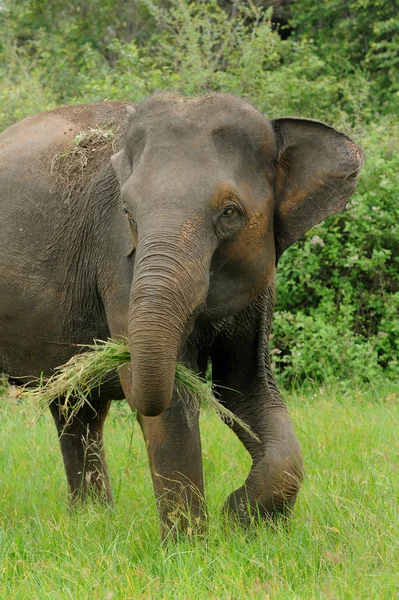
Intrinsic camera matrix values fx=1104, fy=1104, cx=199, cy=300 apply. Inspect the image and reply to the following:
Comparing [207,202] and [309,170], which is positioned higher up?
[207,202]

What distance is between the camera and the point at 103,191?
511 cm

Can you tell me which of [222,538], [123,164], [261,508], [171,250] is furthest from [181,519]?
[123,164]

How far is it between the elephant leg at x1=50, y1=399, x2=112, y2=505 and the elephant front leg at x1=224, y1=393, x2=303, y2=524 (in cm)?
131

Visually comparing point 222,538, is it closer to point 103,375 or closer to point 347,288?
point 103,375

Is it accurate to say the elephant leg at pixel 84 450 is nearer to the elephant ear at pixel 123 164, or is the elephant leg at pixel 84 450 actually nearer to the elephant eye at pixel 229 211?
the elephant ear at pixel 123 164

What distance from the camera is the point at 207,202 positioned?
4117 mm

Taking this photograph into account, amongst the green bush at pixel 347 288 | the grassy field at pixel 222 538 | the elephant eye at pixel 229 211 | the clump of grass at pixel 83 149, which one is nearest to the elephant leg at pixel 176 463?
the grassy field at pixel 222 538

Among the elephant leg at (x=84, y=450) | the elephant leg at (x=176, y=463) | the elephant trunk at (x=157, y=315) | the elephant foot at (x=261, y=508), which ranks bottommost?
the elephant leg at (x=84, y=450)

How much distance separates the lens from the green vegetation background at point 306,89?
9000 millimetres

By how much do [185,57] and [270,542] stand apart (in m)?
9.55

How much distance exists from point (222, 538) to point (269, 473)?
352mm

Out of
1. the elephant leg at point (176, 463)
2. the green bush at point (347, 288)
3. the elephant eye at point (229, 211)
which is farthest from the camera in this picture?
the green bush at point (347, 288)

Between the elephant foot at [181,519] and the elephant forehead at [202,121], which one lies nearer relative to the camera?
the elephant forehead at [202,121]

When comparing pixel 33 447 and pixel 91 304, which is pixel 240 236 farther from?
pixel 33 447
